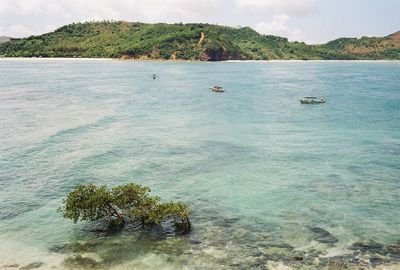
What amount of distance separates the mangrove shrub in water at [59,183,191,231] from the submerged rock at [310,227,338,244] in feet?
34.4

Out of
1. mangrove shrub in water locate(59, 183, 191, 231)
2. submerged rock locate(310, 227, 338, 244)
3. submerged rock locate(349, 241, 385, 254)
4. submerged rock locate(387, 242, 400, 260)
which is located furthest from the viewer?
mangrove shrub in water locate(59, 183, 191, 231)

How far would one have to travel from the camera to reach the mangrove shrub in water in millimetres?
35812

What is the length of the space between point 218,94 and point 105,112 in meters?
48.3

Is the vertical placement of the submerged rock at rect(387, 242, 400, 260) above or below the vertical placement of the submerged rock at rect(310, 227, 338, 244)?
above

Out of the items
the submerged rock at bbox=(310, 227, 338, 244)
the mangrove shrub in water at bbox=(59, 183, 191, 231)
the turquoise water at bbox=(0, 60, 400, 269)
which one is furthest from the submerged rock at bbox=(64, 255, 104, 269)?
the submerged rock at bbox=(310, 227, 338, 244)

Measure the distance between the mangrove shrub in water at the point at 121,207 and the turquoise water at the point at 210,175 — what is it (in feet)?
5.03

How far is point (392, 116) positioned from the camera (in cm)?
9438

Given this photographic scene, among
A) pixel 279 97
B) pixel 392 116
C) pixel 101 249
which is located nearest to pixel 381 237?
pixel 101 249

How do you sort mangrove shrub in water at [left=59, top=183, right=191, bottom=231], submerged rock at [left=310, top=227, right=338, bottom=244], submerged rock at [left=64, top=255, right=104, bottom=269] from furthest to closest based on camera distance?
mangrove shrub in water at [left=59, top=183, right=191, bottom=231] < submerged rock at [left=310, top=227, right=338, bottom=244] < submerged rock at [left=64, top=255, right=104, bottom=269]

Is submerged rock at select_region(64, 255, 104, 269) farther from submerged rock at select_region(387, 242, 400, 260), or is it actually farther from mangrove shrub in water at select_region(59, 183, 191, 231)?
submerged rock at select_region(387, 242, 400, 260)

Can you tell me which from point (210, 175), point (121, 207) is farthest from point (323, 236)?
point (210, 175)

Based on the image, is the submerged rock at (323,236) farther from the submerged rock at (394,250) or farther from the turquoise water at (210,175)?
the submerged rock at (394,250)

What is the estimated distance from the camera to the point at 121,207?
37.2 metres

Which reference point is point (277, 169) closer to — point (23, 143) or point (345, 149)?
point (345, 149)
